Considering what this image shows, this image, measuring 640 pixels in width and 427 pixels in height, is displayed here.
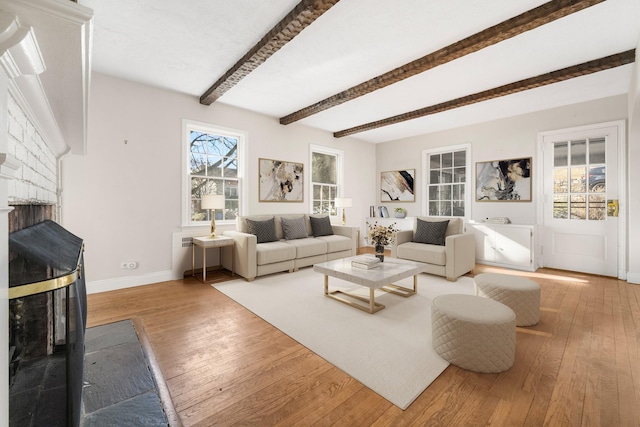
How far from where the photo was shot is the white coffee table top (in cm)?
265

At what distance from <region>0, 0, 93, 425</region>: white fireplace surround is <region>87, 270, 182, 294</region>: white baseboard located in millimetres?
1978

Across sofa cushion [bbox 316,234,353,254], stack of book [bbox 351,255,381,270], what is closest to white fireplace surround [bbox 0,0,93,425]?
stack of book [bbox 351,255,381,270]

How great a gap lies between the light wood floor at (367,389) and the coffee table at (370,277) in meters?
0.86

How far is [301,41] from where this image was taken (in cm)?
273

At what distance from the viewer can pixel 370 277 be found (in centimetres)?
271

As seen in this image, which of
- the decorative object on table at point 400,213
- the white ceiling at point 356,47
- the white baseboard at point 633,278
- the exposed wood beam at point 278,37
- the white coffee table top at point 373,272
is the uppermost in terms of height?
the white ceiling at point 356,47

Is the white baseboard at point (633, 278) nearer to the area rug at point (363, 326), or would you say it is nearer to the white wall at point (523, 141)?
the white wall at point (523, 141)

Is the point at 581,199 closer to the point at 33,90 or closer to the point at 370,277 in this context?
the point at 370,277

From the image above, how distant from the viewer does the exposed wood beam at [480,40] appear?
212 centimetres

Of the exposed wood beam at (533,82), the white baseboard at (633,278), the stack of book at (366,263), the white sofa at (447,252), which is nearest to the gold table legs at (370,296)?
the stack of book at (366,263)

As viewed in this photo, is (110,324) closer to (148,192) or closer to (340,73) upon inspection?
(148,192)

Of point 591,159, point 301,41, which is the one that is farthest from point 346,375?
point 591,159

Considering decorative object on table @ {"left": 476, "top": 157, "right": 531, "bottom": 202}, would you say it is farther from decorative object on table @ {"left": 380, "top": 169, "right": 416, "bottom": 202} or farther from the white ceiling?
decorative object on table @ {"left": 380, "top": 169, "right": 416, "bottom": 202}

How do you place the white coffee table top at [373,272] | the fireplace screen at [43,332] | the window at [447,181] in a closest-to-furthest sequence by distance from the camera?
the fireplace screen at [43,332], the white coffee table top at [373,272], the window at [447,181]
